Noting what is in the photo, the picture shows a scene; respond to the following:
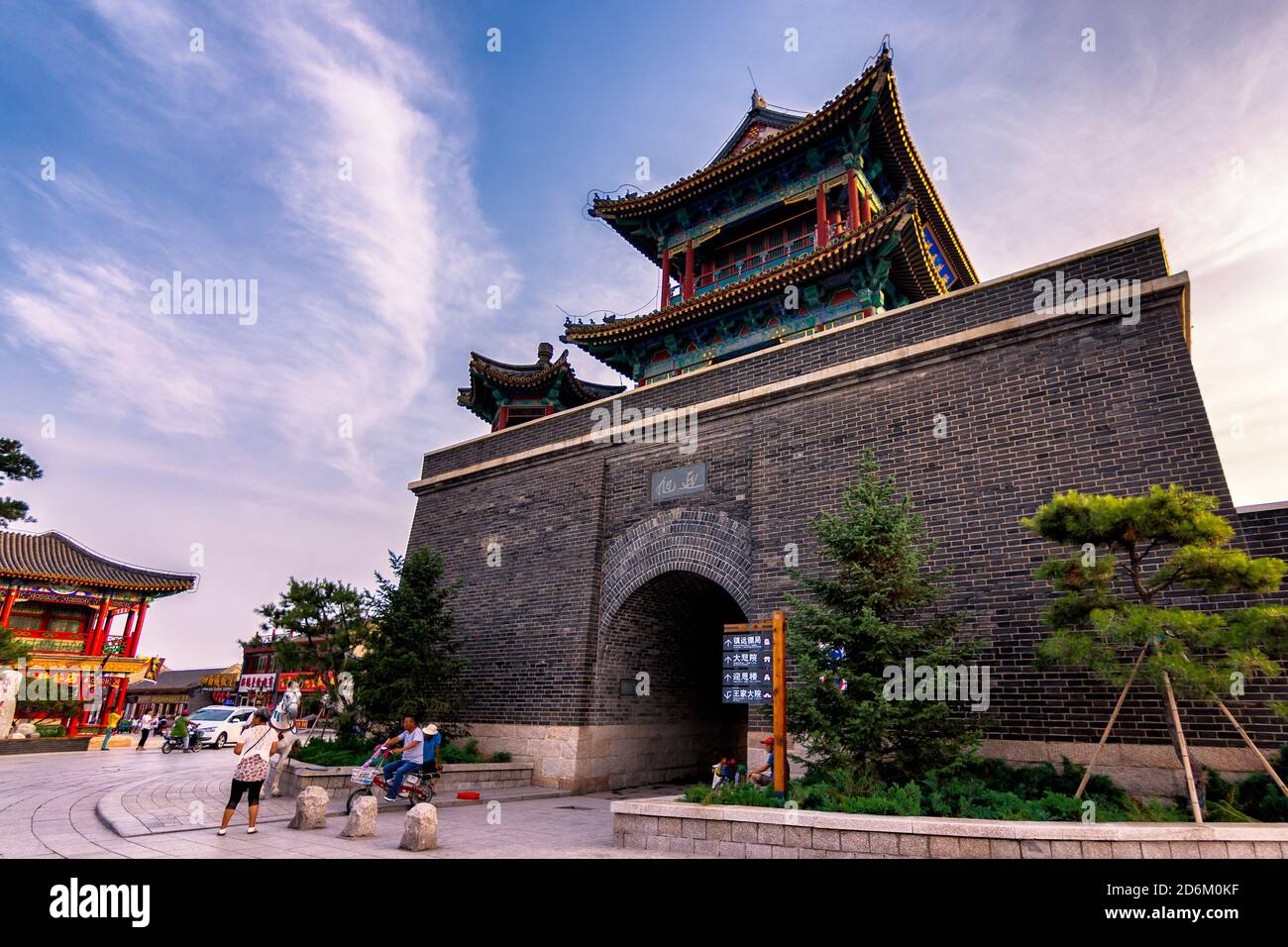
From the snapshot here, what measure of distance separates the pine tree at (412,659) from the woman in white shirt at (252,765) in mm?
4019

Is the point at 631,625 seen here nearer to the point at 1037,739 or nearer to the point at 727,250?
the point at 1037,739

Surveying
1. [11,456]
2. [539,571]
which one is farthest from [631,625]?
[11,456]

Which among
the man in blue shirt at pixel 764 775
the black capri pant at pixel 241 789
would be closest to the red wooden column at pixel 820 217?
the man in blue shirt at pixel 764 775

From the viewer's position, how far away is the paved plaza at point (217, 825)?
5.94 metres

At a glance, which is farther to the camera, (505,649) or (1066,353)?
(505,649)

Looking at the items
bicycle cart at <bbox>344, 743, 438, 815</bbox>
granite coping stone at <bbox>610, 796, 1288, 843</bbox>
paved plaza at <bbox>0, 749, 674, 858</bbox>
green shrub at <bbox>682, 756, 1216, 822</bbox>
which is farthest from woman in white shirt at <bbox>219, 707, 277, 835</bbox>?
granite coping stone at <bbox>610, 796, 1288, 843</bbox>

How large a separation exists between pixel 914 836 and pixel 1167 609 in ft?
9.15

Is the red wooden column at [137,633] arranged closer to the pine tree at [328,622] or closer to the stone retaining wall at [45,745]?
the stone retaining wall at [45,745]

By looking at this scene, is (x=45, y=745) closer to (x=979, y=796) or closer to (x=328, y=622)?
(x=328, y=622)

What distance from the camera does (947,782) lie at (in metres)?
6.38

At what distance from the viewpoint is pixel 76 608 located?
29.2 m

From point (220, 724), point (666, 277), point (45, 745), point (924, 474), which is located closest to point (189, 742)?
point (220, 724)

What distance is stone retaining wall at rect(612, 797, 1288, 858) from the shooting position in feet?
15.3

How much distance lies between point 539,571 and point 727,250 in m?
9.59
